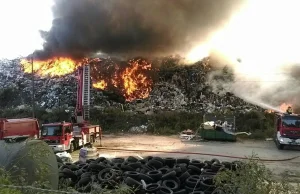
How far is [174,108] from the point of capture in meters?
35.6

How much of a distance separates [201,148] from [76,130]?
24.1ft

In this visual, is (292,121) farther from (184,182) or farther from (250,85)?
(250,85)

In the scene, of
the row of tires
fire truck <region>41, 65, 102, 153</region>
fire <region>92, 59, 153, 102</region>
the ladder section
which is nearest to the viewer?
the row of tires

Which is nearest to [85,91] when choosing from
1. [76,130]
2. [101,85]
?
[76,130]

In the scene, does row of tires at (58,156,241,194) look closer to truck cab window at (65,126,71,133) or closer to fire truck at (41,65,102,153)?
fire truck at (41,65,102,153)

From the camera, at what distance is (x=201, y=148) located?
71.6 feet

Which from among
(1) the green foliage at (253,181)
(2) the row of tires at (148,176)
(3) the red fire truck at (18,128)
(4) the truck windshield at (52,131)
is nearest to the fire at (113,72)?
(4) the truck windshield at (52,131)

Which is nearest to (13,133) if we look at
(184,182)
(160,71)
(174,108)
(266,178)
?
(184,182)

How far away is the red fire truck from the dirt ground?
7.68 ft

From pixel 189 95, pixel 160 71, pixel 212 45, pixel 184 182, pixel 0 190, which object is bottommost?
pixel 184 182

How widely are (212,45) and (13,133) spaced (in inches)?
1138

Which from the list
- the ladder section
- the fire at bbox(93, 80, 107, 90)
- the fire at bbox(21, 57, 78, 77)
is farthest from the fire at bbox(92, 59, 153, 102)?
the ladder section

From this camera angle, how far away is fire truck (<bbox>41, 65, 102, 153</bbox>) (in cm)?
1755

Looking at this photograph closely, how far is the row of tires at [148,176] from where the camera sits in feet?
32.4
